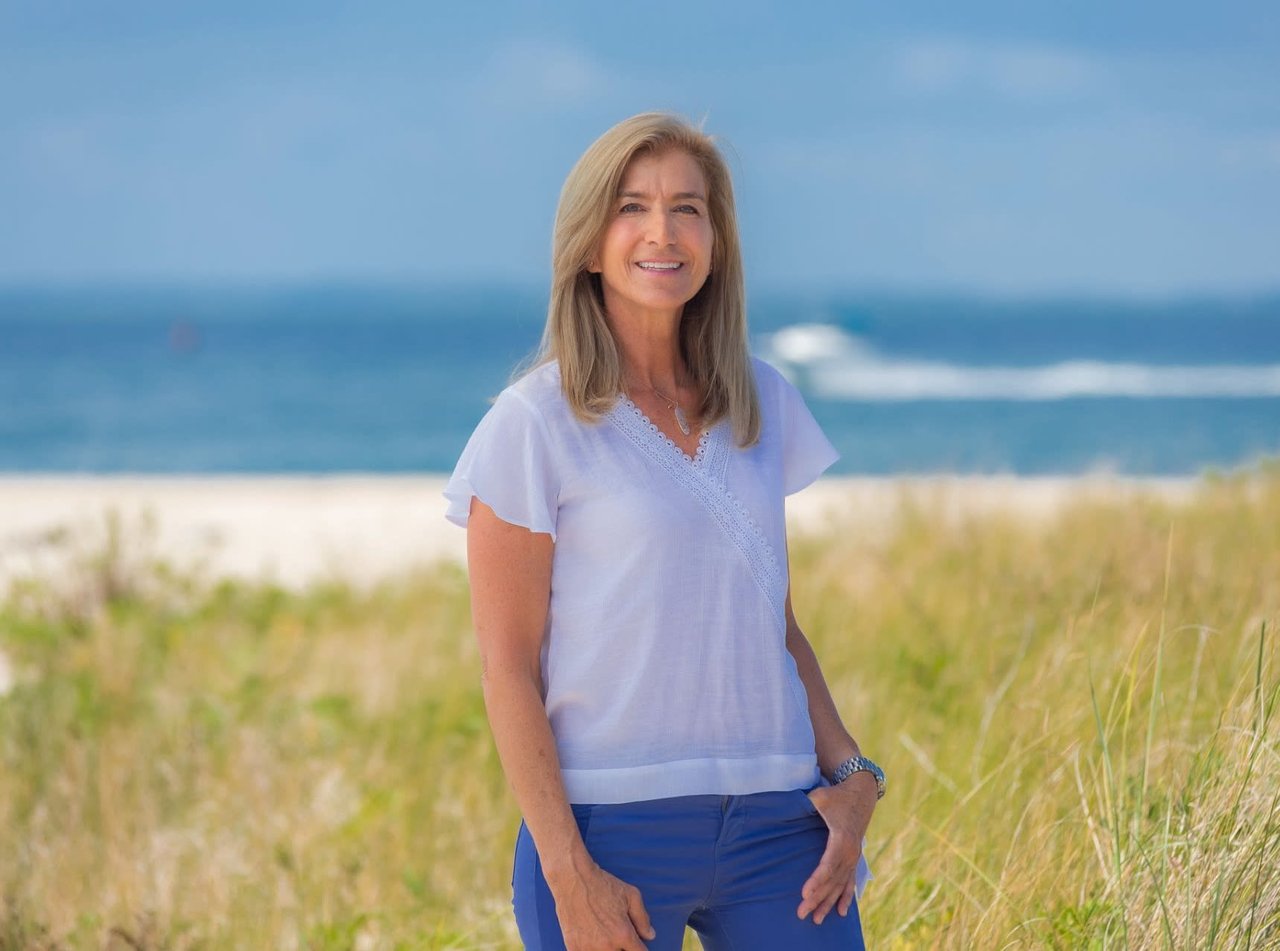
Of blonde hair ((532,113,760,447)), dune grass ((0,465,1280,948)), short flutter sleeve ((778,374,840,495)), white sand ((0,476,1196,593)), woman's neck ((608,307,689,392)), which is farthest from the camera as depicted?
white sand ((0,476,1196,593))

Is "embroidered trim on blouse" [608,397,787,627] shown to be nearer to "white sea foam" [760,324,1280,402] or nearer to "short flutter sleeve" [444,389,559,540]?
"short flutter sleeve" [444,389,559,540]

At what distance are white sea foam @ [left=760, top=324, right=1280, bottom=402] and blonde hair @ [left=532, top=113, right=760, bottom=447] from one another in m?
42.8

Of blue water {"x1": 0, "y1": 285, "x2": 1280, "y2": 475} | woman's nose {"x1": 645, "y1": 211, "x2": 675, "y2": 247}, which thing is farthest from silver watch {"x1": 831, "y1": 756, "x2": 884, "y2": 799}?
blue water {"x1": 0, "y1": 285, "x2": 1280, "y2": 475}

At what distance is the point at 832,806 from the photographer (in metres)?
2.35

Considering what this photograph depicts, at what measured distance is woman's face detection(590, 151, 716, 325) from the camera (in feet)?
7.91

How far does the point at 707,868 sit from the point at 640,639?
36 cm

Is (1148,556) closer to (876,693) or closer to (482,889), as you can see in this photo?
(876,693)

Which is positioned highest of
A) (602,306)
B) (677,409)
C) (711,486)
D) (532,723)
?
(602,306)

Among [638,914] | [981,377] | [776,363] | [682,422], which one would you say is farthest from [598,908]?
[776,363]

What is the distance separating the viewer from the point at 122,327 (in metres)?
87.1

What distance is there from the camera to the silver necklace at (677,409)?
244 cm

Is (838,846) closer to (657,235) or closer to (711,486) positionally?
(711,486)

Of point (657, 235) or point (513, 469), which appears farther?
point (657, 235)

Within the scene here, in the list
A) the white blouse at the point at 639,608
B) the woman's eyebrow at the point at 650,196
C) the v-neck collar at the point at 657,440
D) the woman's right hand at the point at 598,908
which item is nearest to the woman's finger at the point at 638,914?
the woman's right hand at the point at 598,908
